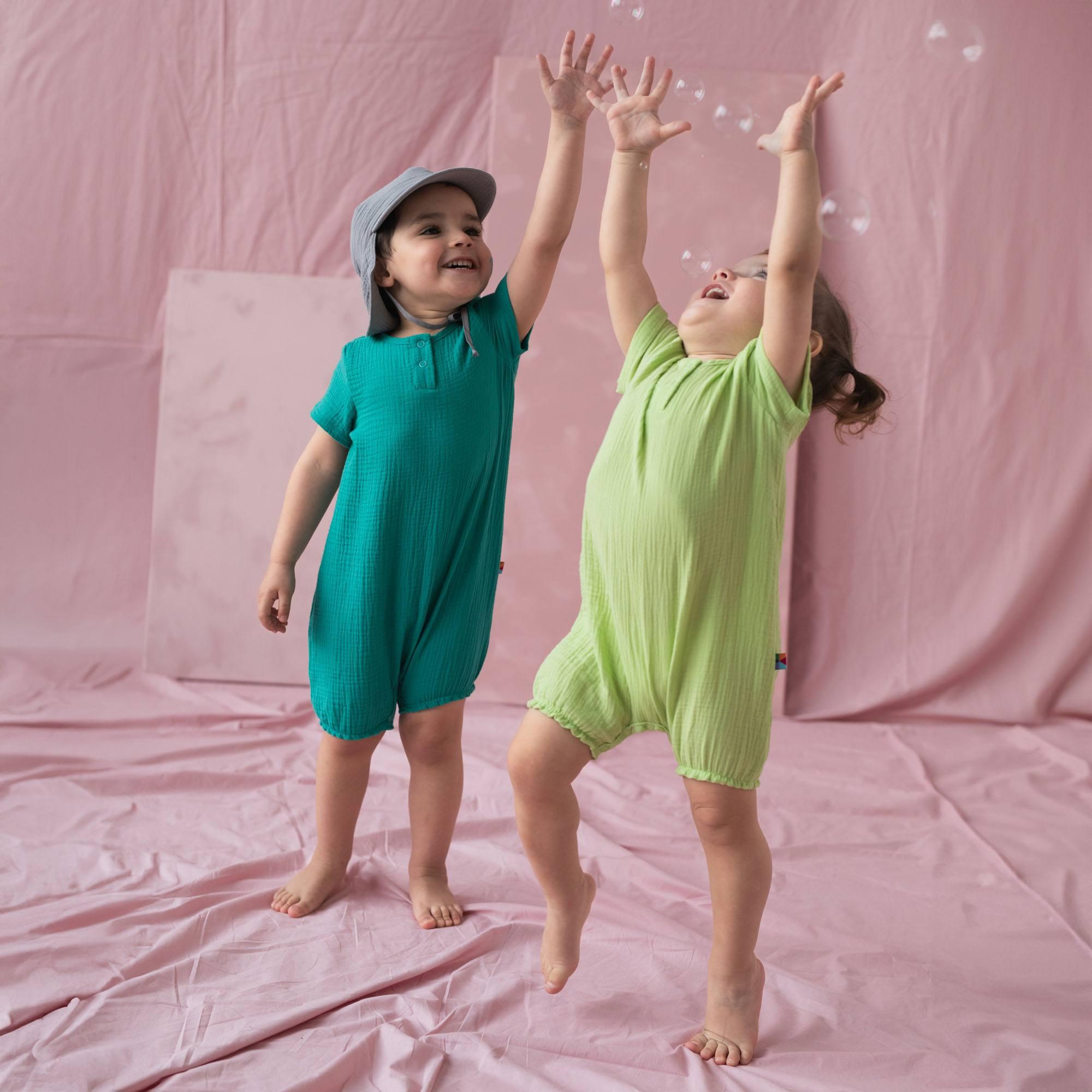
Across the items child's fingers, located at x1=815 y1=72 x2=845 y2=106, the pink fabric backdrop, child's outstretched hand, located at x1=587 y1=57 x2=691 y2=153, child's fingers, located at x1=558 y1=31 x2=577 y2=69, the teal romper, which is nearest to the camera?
child's fingers, located at x1=815 y1=72 x2=845 y2=106

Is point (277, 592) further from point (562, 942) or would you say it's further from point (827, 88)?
point (827, 88)

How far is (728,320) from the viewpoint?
147 cm

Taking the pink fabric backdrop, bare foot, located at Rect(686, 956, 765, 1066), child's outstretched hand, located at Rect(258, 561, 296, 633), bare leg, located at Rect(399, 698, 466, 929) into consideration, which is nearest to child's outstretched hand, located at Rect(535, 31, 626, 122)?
child's outstretched hand, located at Rect(258, 561, 296, 633)

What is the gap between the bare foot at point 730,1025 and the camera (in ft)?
4.73

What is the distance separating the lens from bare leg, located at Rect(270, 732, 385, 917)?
1.82 m

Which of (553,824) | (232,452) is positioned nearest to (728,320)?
(553,824)

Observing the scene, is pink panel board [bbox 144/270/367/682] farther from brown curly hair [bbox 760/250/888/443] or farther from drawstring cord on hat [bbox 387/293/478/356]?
brown curly hair [bbox 760/250/888/443]

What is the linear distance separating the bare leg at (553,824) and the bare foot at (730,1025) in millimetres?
192

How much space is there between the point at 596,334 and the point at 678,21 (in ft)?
2.92

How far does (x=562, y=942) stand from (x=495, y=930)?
10.5 inches

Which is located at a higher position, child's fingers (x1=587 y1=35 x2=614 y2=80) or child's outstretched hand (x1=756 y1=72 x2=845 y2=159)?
child's fingers (x1=587 y1=35 x2=614 y2=80)

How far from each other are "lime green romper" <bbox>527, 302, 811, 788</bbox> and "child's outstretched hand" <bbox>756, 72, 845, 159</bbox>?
0.78 feet

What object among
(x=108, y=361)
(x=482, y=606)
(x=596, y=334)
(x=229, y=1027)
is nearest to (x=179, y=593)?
(x=108, y=361)

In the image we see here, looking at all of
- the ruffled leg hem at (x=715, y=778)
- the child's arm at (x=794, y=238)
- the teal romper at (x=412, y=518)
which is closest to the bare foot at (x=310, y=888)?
the teal romper at (x=412, y=518)
